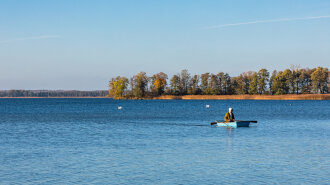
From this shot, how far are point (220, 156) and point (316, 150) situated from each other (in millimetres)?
6279

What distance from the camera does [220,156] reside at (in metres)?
24.3

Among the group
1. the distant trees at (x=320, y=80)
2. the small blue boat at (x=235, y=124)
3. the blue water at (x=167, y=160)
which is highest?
the distant trees at (x=320, y=80)

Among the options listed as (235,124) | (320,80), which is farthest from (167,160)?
(320,80)

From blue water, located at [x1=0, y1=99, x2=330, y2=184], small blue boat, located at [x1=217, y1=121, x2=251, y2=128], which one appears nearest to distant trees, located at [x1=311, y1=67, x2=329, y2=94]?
small blue boat, located at [x1=217, y1=121, x2=251, y2=128]

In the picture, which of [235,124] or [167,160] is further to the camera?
[235,124]

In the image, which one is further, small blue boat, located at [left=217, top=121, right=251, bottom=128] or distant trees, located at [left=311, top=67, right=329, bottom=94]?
distant trees, located at [left=311, top=67, right=329, bottom=94]

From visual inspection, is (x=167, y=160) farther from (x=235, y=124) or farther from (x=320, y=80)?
(x=320, y=80)

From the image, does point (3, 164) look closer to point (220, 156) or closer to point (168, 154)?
point (168, 154)

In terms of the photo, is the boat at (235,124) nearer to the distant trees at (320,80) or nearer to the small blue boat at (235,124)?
the small blue boat at (235,124)

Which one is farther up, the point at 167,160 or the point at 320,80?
the point at 320,80

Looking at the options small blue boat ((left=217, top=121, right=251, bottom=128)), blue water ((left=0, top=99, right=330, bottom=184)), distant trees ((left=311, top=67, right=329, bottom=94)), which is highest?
distant trees ((left=311, top=67, right=329, bottom=94))

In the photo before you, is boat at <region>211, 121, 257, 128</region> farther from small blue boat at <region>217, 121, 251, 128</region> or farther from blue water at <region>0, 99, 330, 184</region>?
blue water at <region>0, 99, 330, 184</region>

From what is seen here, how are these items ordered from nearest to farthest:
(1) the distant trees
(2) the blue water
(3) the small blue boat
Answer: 1. (2) the blue water
2. (3) the small blue boat
3. (1) the distant trees

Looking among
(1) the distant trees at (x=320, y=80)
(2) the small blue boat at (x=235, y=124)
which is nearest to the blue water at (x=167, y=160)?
(2) the small blue boat at (x=235, y=124)
